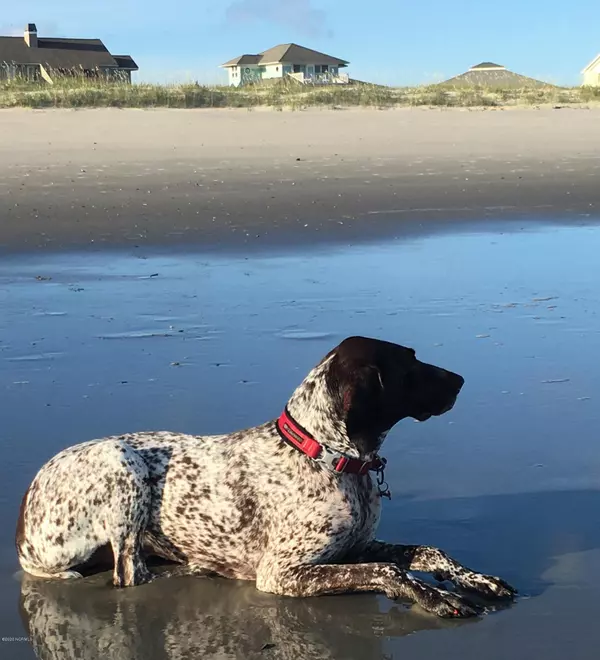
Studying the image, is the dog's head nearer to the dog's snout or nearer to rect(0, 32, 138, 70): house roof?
the dog's snout

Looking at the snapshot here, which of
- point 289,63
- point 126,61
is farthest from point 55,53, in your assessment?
point 289,63

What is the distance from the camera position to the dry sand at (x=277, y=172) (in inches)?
523

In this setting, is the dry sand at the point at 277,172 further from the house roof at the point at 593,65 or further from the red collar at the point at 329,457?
the house roof at the point at 593,65

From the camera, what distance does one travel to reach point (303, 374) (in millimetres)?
7258

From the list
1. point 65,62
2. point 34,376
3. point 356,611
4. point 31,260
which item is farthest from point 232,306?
point 65,62

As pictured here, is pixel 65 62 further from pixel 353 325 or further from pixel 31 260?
pixel 353 325

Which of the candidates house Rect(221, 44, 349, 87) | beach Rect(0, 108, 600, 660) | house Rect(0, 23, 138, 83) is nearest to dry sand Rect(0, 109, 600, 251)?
beach Rect(0, 108, 600, 660)

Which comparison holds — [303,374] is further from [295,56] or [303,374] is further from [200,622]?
[295,56]

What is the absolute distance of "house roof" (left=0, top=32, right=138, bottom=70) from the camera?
53.9 m

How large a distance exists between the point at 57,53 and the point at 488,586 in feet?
180

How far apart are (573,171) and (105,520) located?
14.1 m

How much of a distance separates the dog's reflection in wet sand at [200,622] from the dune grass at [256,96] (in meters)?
19.2

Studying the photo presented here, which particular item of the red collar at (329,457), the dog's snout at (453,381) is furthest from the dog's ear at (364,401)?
the dog's snout at (453,381)

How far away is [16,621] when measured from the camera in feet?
14.5
